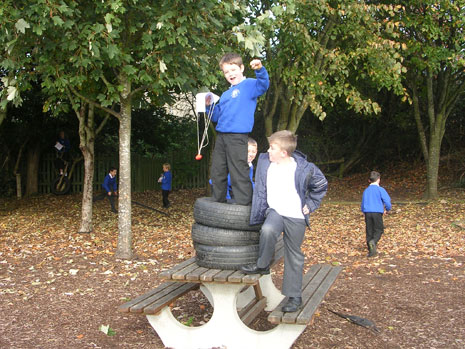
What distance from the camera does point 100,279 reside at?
7.00 m

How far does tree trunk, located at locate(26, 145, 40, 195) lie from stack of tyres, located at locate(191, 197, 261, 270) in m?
14.0

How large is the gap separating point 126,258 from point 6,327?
132 inches

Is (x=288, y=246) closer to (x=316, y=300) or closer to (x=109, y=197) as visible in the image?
(x=316, y=300)

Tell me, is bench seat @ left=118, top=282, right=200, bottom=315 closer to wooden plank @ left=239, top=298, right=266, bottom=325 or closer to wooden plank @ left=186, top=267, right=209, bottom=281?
wooden plank @ left=186, top=267, right=209, bottom=281

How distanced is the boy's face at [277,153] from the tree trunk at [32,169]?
14345 mm

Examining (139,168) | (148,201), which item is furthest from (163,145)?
(148,201)

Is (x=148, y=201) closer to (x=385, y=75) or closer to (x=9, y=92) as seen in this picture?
(x=385, y=75)

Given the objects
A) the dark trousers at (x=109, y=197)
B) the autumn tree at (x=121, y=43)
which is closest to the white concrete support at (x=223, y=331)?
the autumn tree at (x=121, y=43)

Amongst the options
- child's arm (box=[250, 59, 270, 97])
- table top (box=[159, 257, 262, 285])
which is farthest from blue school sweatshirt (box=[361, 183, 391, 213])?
table top (box=[159, 257, 262, 285])

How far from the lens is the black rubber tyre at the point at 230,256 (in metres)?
4.32

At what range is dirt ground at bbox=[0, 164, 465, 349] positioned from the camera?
493 centimetres

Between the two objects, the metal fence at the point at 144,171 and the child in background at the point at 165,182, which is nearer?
the child in background at the point at 165,182

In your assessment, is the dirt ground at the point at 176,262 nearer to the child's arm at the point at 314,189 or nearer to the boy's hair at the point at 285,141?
the child's arm at the point at 314,189

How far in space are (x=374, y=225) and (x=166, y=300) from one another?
16.8 feet
